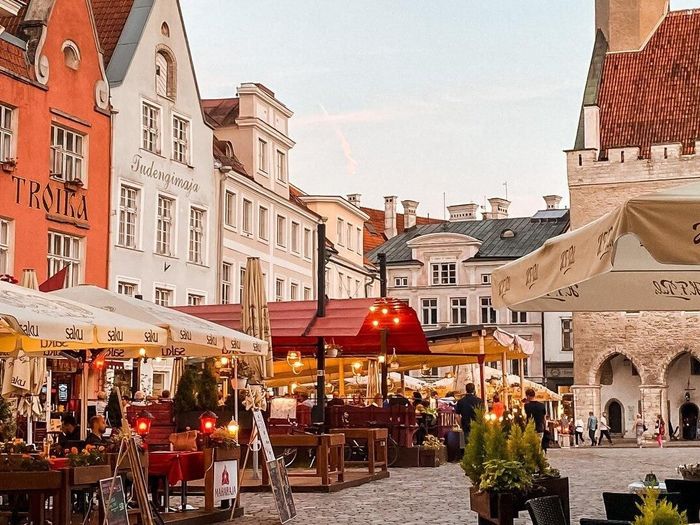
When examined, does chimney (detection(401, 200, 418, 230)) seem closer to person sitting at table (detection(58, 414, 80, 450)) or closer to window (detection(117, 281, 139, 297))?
window (detection(117, 281, 139, 297))

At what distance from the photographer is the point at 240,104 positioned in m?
38.2

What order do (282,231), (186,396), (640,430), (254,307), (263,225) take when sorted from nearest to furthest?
(186,396)
(254,307)
(263,225)
(282,231)
(640,430)

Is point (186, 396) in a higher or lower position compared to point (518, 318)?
lower

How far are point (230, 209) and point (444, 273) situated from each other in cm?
3164

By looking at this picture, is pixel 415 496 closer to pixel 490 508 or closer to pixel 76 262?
pixel 490 508

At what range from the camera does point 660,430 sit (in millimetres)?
47500

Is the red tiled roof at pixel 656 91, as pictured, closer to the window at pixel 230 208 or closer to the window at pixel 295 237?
the window at pixel 295 237

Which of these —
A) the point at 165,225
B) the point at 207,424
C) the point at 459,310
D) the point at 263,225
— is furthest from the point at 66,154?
the point at 459,310

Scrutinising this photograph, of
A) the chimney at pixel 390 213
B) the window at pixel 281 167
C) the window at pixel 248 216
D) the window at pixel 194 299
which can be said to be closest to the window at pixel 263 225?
the window at pixel 248 216

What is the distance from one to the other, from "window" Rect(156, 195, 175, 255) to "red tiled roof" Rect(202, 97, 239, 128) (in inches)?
272

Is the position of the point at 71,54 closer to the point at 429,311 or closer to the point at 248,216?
the point at 248,216

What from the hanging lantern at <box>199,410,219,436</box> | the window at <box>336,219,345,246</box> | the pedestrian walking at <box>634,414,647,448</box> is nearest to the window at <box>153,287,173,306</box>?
the hanging lantern at <box>199,410,219,436</box>

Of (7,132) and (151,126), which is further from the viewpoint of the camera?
(151,126)

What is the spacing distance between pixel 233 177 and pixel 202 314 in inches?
497
